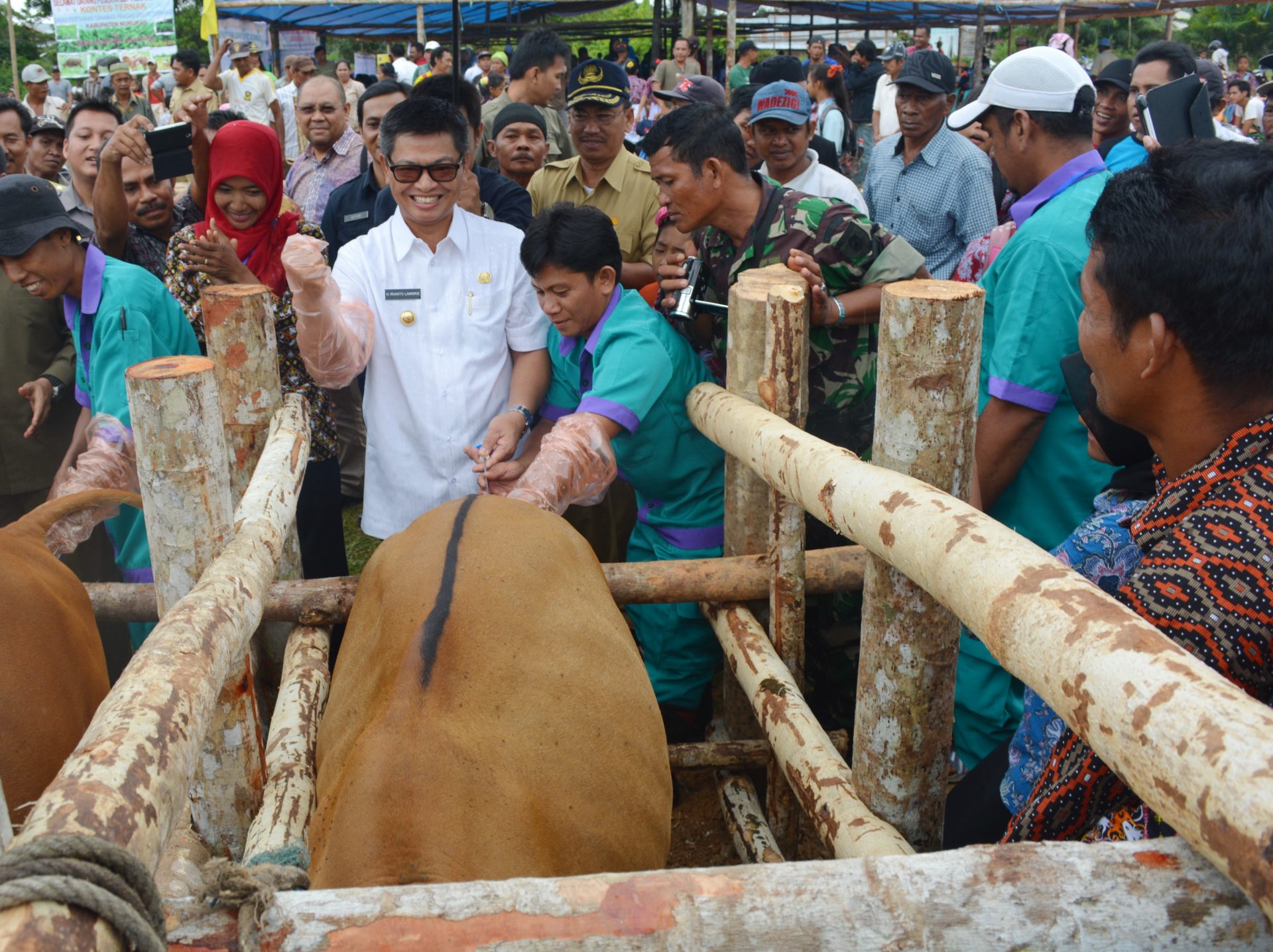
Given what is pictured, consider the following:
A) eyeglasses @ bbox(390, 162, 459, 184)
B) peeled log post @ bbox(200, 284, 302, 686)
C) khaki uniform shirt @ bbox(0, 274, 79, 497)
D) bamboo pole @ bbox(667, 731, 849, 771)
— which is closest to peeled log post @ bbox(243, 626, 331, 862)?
peeled log post @ bbox(200, 284, 302, 686)

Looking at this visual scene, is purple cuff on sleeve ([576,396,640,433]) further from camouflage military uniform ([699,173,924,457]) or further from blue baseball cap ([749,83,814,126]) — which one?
blue baseball cap ([749,83,814,126])

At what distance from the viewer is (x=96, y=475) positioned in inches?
107

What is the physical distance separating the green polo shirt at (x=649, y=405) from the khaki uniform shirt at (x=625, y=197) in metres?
1.21

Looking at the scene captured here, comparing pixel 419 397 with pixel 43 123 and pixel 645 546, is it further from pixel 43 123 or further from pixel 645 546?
pixel 43 123

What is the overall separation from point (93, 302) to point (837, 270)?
2218 millimetres

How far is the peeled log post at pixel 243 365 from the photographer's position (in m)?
2.83

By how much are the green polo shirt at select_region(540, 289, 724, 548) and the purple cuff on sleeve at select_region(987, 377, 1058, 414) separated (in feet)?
3.17

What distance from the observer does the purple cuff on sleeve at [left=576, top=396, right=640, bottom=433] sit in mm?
2953

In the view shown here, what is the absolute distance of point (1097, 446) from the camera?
2102mm

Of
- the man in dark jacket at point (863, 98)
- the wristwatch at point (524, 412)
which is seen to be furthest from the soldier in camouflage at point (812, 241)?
the man in dark jacket at point (863, 98)

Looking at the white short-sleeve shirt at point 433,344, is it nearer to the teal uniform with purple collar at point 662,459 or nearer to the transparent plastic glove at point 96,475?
the teal uniform with purple collar at point 662,459

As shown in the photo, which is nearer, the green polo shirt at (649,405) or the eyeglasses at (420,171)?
the green polo shirt at (649,405)

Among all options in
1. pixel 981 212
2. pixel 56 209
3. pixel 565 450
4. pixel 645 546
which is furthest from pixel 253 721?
pixel 981 212

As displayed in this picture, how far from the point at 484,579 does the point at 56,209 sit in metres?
2.13
